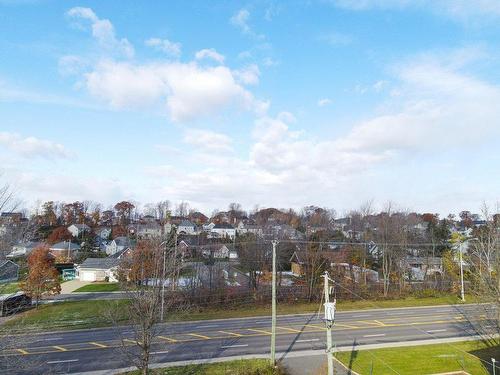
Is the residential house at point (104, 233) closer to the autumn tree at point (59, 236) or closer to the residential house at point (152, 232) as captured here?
the autumn tree at point (59, 236)

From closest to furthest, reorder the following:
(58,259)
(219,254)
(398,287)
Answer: (398,287) → (219,254) → (58,259)

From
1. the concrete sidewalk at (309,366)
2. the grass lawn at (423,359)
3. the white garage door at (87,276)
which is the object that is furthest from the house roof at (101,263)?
the grass lawn at (423,359)

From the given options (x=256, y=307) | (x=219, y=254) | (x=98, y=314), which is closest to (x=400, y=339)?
(x=256, y=307)

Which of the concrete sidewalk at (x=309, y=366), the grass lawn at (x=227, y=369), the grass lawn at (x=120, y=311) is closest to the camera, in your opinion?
the grass lawn at (x=227, y=369)

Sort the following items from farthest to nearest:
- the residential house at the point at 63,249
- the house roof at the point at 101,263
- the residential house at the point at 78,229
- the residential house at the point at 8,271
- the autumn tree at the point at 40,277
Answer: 1. the residential house at the point at 78,229
2. the residential house at the point at 63,249
3. the house roof at the point at 101,263
4. the autumn tree at the point at 40,277
5. the residential house at the point at 8,271

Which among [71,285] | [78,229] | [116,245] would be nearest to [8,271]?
[71,285]

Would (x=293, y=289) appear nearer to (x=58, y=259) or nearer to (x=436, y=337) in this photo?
(x=436, y=337)
